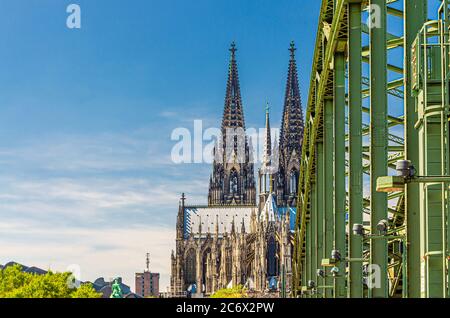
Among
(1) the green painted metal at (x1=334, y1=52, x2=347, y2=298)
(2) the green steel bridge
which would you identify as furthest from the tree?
(1) the green painted metal at (x1=334, y1=52, x2=347, y2=298)

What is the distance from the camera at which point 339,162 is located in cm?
4222

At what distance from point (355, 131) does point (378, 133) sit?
16.2 feet

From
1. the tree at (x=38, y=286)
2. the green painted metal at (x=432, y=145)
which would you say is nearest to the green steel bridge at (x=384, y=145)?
the green painted metal at (x=432, y=145)

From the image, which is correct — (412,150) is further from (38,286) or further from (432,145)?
(38,286)

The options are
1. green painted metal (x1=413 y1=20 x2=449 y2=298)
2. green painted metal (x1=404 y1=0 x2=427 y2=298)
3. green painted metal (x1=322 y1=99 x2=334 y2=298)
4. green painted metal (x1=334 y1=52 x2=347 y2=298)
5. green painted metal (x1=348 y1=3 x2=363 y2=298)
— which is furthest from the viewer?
green painted metal (x1=322 y1=99 x2=334 y2=298)

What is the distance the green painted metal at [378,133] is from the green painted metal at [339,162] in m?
10.9

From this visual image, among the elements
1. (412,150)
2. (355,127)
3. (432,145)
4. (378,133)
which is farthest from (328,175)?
(432,145)

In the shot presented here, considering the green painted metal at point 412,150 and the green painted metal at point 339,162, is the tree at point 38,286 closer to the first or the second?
the green painted metal at point 339,162

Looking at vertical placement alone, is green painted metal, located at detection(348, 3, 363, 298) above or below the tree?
above

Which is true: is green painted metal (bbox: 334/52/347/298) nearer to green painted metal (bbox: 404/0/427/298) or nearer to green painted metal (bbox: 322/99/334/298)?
green painted metal (bbox: 322/99/334/298)

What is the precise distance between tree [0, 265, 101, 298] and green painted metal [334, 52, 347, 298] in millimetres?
53688

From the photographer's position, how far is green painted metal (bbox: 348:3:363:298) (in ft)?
112

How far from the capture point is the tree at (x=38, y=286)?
10031 centimetres
